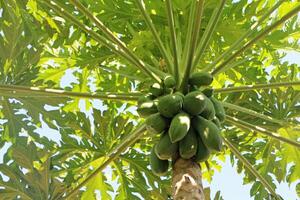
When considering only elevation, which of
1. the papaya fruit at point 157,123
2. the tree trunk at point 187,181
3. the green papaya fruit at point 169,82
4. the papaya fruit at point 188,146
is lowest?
the tree trunk at point 187,181

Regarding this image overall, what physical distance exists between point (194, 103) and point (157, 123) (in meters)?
0.25

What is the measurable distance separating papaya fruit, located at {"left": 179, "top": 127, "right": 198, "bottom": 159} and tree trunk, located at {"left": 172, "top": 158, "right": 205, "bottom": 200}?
0.05m

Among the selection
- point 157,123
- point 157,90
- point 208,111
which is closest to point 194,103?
point 208,111

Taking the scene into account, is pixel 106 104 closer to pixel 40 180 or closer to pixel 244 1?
pixel 40 180

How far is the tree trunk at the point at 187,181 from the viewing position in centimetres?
253

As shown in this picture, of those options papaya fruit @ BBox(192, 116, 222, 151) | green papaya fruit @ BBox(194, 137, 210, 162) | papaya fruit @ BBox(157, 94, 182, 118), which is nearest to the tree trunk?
green papaya fruit @ BBox(194, 137, 210, 162)

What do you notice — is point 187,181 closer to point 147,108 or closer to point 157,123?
point 157,123

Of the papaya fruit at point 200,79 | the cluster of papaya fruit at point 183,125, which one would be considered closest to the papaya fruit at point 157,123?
the cluster of papaya fruit at point 183,125

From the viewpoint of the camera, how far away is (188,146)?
2.70 m

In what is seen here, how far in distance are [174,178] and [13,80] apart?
1.81 meters

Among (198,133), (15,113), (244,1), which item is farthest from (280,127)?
(15,113)

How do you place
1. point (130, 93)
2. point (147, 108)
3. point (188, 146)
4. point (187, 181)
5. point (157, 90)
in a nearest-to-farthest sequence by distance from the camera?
1. point (187, 181)
2. point (188, 146)
3. point (147, 108)
4. point (157, 90)
5. point (130, 93)

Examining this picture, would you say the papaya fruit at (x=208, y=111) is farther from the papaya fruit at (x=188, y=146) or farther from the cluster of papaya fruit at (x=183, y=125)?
the papaya fruit at (x=188, y=146)

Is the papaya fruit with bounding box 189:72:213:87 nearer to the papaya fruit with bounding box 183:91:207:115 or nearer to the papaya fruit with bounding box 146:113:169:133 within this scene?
the papaya fruit with bounding box 183:91:207:115
